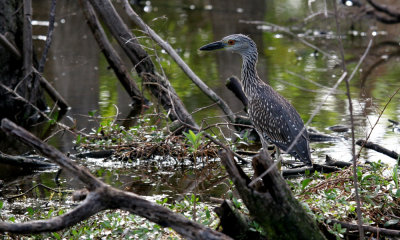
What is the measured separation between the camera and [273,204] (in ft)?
12.3

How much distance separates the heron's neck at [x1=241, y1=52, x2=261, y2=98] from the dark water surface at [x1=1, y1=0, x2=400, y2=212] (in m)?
0.44

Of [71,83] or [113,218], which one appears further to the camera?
[71,83]

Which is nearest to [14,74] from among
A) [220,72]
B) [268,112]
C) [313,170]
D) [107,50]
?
[107,50]

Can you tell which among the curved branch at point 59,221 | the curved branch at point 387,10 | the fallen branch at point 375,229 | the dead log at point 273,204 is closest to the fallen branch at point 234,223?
the dead log at point 273,204

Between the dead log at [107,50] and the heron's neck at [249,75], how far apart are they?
195cm

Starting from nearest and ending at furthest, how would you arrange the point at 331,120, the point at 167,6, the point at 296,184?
1. the point at 296,184
2. the point at 331,120
3. the point at 167,6

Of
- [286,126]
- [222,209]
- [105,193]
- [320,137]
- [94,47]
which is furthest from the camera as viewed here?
[94,47]

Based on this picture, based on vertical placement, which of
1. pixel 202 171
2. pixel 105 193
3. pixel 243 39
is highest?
pixel 243 39

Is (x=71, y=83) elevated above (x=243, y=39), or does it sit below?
below

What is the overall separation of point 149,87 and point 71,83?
393cm

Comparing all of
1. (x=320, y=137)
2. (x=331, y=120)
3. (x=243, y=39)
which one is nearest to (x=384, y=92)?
(x=331, y=120)

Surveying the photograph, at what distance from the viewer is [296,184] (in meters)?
4.96

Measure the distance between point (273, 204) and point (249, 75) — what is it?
310 cm

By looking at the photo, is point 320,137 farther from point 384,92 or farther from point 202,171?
point 384,92
